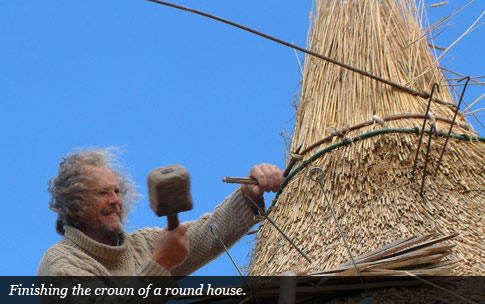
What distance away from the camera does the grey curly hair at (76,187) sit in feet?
12.6

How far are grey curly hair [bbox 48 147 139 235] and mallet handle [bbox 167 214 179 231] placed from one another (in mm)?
791

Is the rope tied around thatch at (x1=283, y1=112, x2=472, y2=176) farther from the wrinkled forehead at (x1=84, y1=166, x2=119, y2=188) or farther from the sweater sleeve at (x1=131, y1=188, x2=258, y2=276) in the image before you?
the wrinkled forehead at (x1=84, y1=166, x2=119, y2=188)

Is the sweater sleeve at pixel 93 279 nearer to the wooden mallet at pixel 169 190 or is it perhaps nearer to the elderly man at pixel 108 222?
the elderly man at pixel 108 222

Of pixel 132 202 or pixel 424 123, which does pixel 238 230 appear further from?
pixel 424 123

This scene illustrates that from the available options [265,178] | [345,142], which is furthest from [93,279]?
[345,142]

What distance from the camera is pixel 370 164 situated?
3725mm

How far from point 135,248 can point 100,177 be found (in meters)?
0.36

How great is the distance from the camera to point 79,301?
3.28 m

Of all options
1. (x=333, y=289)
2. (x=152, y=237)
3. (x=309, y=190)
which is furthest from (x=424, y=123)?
(x=152, y=237)

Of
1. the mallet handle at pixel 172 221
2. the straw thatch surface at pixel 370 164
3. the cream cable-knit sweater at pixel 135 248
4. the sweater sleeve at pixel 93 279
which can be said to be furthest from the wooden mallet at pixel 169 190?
the straw thatch surface at pixel 370 164

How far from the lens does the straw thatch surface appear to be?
137 inches

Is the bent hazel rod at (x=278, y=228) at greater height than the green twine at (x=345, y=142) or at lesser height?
lesser

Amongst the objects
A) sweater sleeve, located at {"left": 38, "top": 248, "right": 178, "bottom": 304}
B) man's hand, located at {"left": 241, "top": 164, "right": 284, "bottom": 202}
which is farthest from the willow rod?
sweater sleeve, located at {"left": 38, "top": 248, "right": 178, "bottom": 304}

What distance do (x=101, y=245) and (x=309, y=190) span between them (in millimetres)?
920
